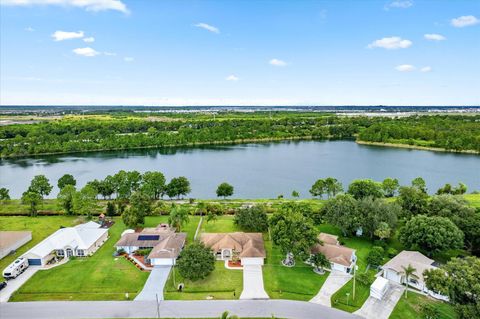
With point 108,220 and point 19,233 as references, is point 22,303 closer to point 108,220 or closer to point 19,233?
point 19,233

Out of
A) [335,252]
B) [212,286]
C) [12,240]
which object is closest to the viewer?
[212,286]

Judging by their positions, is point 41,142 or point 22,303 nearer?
point 22,303

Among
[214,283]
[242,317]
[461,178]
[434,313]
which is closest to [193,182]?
[214,283]

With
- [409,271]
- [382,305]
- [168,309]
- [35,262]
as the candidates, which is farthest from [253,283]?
[35,262]

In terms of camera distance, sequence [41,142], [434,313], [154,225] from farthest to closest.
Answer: [41,142] → [154,225] → [434,313]

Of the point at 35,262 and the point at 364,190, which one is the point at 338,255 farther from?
the point at 35,262

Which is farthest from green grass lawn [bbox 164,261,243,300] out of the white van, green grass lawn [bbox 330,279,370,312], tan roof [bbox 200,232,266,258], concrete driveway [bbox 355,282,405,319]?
the white van
